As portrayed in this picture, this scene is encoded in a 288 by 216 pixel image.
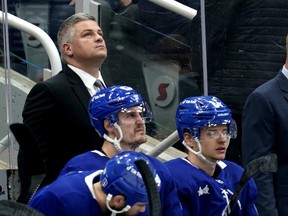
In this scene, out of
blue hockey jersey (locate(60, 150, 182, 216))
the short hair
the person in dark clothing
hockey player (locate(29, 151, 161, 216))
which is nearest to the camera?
hockey player (locate(29, 151, 161, 216))

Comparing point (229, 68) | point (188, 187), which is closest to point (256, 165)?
point (188, 187)

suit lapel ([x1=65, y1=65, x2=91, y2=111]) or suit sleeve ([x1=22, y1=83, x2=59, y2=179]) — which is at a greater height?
suit lapel ([x1=65, y1=65, x2=91, y2=111])

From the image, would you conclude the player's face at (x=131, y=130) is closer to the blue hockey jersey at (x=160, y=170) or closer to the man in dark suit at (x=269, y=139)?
the blue hockey jersey at (x=160, y=170)

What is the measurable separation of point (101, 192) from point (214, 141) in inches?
36.6

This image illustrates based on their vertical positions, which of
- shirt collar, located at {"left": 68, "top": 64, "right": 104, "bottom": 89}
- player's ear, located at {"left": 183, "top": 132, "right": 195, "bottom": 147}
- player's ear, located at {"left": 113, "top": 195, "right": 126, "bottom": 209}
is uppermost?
shirt collar, located at {"left": 68, "top": 64, "right": 104, "bottom": 89}

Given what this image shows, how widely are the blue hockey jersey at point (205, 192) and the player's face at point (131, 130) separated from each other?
25cm

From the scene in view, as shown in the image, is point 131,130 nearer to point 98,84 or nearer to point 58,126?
point 58,126

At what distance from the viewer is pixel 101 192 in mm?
4555

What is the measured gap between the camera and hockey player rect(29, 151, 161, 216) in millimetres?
4438

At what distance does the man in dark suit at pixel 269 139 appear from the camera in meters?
5.67

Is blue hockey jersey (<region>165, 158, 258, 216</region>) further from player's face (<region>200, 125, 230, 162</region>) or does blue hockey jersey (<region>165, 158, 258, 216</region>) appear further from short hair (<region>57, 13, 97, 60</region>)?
short hair (<region>57, 13, 97, 60</region>)

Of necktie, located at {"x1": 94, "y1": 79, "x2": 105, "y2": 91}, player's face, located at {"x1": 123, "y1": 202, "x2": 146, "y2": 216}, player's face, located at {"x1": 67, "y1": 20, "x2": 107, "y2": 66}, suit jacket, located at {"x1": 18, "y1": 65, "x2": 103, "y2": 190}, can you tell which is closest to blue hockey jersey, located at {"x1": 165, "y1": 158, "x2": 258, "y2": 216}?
suit jacket, located at {"x1": 18, "y1": 65, "x2": 103, "y2": 190}

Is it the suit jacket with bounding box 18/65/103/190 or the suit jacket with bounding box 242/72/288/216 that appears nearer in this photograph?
the suit jacket with bounding box 18/65/103/190

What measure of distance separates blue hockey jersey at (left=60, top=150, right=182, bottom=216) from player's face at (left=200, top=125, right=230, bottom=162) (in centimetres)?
43
